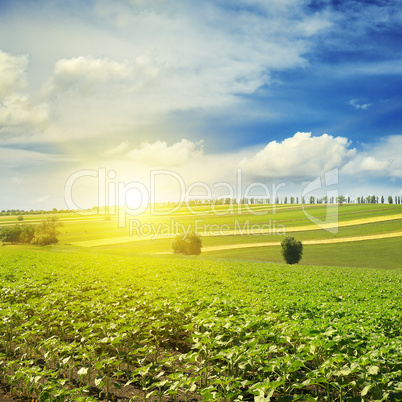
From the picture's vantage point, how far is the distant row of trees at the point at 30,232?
3445 inches

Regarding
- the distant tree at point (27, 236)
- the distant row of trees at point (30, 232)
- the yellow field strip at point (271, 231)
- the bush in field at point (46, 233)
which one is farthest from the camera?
the yellow field strip at point (271, 231)

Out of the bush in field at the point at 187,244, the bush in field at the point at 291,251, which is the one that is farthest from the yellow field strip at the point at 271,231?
the bush in field at the point at 291,251

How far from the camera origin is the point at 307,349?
21.3ft

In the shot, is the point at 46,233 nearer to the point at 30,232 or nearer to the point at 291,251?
the point at 30,232

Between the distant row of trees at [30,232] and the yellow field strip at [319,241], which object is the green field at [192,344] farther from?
the distant row of trees at [30,232]

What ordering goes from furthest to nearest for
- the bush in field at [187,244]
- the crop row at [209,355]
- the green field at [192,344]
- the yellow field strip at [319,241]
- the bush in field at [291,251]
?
the yellow field strip at [319,241], the bush in field at [187,244], the bush in field at [291,251], the green field at [192,344], the crop row at [209,355]

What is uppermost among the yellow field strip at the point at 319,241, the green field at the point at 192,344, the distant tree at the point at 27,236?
the green field at the point at 192,344

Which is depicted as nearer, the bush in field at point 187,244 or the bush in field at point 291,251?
the bush in field at point 291,251

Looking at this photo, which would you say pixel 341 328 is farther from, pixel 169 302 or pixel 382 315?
pixel 169 302

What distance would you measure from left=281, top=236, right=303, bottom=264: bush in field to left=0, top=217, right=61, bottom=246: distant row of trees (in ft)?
202

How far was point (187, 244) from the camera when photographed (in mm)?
74062

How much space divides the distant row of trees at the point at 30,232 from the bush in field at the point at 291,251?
61.4m

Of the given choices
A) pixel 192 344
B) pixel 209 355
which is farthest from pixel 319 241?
pixel 209 355

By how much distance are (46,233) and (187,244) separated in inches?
1640
